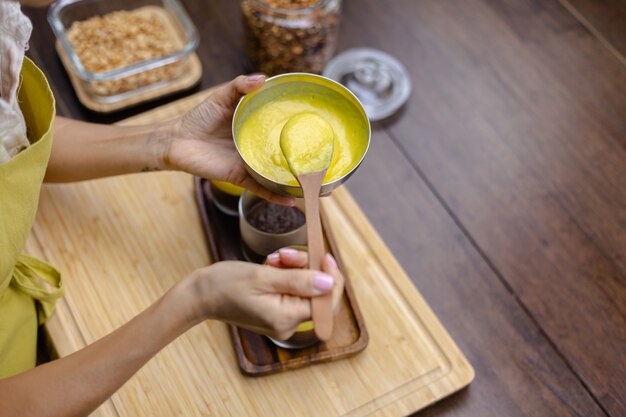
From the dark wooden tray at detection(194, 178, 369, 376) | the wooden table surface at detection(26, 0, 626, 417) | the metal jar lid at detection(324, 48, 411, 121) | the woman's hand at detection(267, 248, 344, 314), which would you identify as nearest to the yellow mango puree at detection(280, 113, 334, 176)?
the woman's hand at detection(267, 248, 344, 314)

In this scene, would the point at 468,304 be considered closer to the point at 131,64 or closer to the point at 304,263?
the point at 304,263

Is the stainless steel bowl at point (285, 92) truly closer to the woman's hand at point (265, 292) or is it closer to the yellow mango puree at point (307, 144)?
the yellow mango puree at point (307, 144)

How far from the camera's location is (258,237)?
102 cm

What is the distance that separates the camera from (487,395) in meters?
1.05

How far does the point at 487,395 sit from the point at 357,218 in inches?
14.9

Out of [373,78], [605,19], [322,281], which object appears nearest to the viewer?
[322,281]

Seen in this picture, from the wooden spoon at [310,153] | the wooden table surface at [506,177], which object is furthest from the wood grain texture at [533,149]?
the wooden spoon at [310,153]

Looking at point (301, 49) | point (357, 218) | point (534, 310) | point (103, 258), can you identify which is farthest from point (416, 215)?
point (103, 258)

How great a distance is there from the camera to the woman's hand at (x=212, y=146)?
3.28 feet

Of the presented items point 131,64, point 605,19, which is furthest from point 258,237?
point 605,19

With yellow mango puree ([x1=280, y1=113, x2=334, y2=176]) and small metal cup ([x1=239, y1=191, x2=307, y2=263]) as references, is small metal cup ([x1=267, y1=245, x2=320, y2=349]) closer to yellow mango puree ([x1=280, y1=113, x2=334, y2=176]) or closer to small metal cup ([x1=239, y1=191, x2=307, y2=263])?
small metal cup ([x1=239, y1=191, x2=307, y2=263])

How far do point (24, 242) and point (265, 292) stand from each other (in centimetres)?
35

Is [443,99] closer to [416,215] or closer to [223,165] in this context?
[416,215]

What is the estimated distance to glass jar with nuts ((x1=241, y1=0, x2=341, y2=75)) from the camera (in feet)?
4.12
